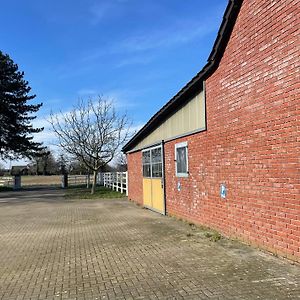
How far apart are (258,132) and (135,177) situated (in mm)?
13716

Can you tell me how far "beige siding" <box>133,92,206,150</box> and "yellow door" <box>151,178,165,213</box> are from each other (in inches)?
61.9

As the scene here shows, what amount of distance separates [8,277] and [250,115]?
16.9 feet

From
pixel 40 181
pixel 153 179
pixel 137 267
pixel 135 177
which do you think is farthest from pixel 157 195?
pixel 40 181

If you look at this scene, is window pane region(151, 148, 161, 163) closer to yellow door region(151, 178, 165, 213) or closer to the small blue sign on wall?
yellow door region(151, 178, 165, 213)

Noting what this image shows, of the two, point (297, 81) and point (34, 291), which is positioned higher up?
point (297, 81)

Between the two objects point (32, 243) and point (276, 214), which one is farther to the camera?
point (32, 243)

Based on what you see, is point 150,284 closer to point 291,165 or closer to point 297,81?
point 291,165

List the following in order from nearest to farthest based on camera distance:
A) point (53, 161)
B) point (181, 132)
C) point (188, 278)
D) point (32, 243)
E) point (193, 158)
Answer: point (188, 278) → point (32, 243) → point (193, 158) → point (181, 132) → point (53, 161)

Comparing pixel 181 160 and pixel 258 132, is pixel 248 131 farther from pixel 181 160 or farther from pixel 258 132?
pixel 181 160

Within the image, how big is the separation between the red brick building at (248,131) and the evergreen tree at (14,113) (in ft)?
108

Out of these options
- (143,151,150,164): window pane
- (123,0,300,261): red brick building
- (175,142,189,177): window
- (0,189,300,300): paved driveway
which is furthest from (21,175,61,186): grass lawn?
(0,189,300,300): paved driveway

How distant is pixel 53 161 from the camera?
339 ft

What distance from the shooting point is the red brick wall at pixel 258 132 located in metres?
6.71

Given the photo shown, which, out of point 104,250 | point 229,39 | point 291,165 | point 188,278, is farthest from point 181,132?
point 188,278
